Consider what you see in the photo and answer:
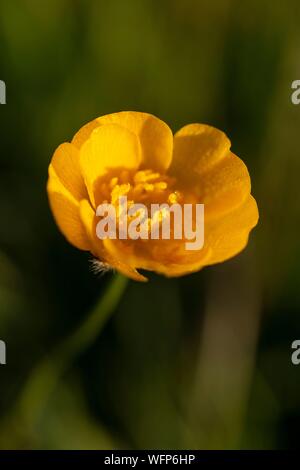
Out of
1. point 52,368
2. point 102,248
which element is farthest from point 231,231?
point 52,368

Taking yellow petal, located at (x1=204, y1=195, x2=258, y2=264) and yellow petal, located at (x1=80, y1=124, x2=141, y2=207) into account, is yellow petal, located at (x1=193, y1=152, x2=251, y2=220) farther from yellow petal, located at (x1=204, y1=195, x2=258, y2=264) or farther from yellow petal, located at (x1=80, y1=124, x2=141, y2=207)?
yellow petal, located at (x1=80, y1=124, x2=141, y2=207)

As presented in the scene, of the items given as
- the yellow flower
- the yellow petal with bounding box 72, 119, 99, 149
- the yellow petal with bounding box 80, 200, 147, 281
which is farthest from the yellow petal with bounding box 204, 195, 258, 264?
the yellow petal with bounding box 72, 119, 99, 149

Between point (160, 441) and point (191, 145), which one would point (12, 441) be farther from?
point (191, 145)

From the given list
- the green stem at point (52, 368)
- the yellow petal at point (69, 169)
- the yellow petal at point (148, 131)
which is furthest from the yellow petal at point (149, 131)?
the green stem at point (52, 368)

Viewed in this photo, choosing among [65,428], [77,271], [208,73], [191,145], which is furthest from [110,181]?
[65,428]

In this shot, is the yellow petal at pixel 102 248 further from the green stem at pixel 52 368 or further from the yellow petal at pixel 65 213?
the green stem at pixel 52 368
